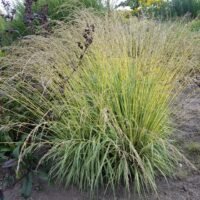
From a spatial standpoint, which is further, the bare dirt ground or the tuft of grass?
the tuft of grass

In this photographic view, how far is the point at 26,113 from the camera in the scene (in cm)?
269

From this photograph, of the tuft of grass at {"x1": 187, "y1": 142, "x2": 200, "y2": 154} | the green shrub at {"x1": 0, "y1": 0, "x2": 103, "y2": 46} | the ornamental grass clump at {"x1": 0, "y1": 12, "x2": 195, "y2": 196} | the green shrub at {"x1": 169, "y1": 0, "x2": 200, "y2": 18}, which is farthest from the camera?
the green shrub at {"x1": 169, "y1": 0, "x2": 200, "y2": 18}

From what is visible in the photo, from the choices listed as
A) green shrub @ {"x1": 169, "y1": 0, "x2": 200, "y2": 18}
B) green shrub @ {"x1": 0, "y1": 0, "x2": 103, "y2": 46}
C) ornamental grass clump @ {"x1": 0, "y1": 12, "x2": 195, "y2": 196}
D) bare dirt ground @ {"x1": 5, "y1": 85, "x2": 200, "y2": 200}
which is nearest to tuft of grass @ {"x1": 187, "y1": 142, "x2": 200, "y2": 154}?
bare dirt ground @ {"x1": 5, "y1": 85, "x2": 200, "y2": 200}


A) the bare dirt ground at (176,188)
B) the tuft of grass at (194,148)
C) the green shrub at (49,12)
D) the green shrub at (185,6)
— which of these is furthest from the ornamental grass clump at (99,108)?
the green shrub at (185,6)

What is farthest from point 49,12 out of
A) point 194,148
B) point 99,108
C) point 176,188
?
point 176,188

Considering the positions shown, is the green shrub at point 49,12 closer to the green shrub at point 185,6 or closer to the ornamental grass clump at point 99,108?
the ornamental grass clump at point 99,108

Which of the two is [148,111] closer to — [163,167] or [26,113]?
[163,167]

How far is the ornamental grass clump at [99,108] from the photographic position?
7.38 ft

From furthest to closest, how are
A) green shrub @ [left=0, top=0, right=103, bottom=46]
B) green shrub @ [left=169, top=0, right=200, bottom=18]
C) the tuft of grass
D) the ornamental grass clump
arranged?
green shrub @ [left=169, top=0, right=200, bottom=18] < green shrub @ [left=0, top=0, right=103, bottom=46] < the tuft of grass < the ornamental grass clump

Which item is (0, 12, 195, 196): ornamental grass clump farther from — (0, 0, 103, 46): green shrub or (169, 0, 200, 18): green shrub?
(169, 0, 200, 18): green shrub

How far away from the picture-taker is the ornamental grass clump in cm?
225

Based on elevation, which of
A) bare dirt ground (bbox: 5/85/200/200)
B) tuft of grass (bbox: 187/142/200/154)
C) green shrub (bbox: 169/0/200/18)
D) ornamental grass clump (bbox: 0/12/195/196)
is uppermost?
ornamental grass clump (bbox: 0/12/195/196)

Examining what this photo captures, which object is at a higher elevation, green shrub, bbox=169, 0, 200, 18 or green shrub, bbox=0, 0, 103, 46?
green shrub, bbox=0, 0, 103, 46

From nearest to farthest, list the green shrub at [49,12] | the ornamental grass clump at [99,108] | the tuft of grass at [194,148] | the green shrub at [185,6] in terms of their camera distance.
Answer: the ornamental grass clump at [99,108] → the tuft of grass at [194,148] → the green shrub at [49,12] → the green shrub at [185,6]
